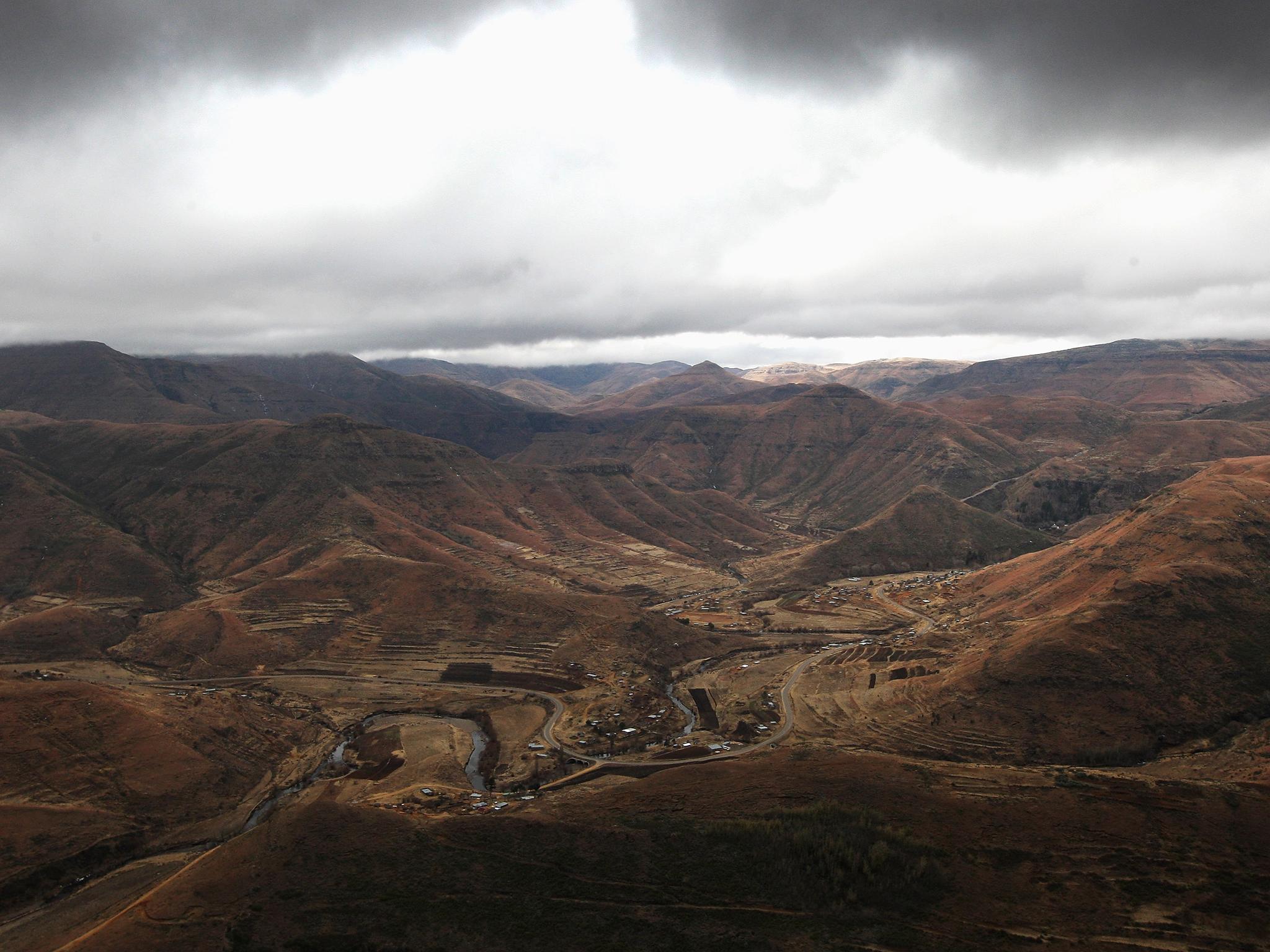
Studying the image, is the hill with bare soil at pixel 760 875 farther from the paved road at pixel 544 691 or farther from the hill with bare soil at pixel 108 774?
the paved road at pixel 544 691

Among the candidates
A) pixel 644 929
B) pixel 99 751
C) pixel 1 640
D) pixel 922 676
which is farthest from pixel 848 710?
pixel 1 640

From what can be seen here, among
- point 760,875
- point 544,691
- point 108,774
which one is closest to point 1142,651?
point 760,875

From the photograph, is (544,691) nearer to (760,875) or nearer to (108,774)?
(108,774)

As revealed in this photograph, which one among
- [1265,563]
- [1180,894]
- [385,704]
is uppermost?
[1265,563]

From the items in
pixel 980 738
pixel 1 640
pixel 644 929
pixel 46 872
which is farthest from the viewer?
pixel 1 640

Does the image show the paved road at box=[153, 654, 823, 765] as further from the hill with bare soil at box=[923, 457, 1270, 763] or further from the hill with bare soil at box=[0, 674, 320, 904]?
the hill with bare soil at box=[0, 674, 320, 904]

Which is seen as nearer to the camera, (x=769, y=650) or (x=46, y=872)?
(x=46, y=872)

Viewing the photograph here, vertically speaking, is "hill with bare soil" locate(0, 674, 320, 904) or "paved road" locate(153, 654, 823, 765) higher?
"hill with bare soil" locate(0, 674, 320, 904)

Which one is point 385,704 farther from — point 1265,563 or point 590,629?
point 1265,563

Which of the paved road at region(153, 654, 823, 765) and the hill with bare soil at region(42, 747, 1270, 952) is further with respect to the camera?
the paved road at region(153, 654, 823, 765)

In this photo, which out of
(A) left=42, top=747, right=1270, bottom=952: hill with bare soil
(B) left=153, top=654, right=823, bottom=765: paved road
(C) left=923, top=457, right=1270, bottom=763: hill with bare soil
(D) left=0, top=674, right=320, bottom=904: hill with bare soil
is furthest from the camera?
(B) left=153, top=654, right=823, bottom=765: paved road

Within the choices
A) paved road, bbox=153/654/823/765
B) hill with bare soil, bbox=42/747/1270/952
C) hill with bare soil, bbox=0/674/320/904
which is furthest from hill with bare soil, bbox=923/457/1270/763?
hill with bare soil, bbox=0/674/320/904
